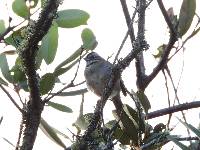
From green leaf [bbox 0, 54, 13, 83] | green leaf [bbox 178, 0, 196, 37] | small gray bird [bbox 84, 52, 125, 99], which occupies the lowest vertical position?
green leaf [bbox 0, 54, 13, 83]

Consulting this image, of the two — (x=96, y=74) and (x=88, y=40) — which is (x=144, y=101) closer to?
(x=88, y=40)

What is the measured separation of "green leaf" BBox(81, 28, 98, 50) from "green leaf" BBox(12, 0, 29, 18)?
270 mm

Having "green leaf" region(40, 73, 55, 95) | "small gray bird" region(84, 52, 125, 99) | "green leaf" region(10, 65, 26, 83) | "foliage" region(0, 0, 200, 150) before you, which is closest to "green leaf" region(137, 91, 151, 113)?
"foliage" region(0, 0, 200, 150)

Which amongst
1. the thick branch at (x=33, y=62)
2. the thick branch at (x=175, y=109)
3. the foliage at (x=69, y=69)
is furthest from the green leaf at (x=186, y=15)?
the thick branch at (x=33, y=62)

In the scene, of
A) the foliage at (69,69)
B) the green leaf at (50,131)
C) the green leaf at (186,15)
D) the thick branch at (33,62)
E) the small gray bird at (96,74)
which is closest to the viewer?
the thick branch at (33,62)

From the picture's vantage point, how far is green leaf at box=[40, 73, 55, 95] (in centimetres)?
198

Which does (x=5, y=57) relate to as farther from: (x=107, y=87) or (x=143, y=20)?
(x=107, y=87)

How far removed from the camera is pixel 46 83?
1.99 meters

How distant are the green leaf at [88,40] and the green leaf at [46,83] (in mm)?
226

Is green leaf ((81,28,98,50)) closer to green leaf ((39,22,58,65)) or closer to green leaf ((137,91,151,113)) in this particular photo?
green leaf ((39,22,58,65))

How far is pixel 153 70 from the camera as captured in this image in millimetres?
2508

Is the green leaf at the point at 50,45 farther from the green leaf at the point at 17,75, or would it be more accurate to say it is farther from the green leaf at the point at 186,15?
the green leaf at the point at 186,15

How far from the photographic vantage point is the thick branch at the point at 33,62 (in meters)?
1.38

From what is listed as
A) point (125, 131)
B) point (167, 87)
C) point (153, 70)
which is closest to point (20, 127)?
point (125, 131)
